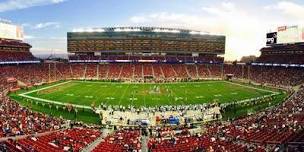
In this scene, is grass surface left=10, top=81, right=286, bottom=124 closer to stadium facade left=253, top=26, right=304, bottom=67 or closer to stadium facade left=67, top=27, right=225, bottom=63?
stadium facade left=253, top=26, right=304, bottom=67

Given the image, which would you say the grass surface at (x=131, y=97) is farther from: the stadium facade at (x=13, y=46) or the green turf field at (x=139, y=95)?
the stadium facade at (x=13, y=46)

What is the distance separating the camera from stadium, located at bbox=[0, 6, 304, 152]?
31.1 metres

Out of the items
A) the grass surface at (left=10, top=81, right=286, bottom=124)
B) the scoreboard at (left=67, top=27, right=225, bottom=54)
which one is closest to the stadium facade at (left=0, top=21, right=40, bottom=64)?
the grass surface at (left=10, top=81, right=286, bottom=124)

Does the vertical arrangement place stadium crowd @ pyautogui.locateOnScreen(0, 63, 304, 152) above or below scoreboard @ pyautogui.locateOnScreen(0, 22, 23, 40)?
below

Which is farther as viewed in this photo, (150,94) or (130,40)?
(130,40)

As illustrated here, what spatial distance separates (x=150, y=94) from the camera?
2721 inches

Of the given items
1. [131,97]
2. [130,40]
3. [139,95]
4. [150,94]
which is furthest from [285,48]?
[131,97]

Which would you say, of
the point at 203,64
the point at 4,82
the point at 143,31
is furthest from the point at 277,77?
the point at 4,82

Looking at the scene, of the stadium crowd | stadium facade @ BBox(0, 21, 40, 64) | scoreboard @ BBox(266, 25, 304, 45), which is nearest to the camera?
the stadium crowd

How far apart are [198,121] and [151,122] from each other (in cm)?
547

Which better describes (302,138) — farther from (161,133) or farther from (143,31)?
(143,31)

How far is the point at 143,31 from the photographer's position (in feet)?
430

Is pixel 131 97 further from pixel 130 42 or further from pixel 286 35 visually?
pixel 130 42

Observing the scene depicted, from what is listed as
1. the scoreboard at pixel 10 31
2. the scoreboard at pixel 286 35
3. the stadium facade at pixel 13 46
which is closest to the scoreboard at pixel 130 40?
the stadium facade at pixel 13 46
